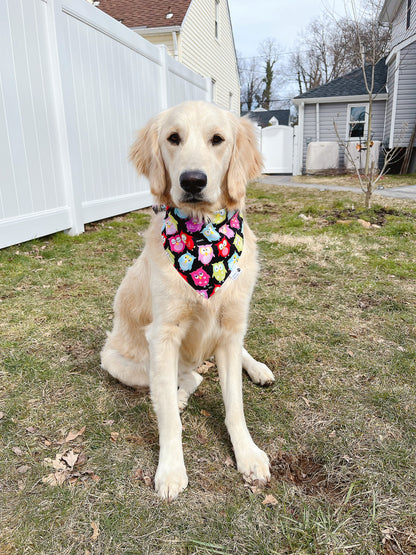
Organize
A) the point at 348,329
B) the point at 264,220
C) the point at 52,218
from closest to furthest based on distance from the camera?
the point at 348,329
the point at 52,218
the point at 264,220

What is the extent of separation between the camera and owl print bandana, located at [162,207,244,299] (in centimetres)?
173

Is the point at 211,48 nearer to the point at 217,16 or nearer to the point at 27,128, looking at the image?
the point at 217,16

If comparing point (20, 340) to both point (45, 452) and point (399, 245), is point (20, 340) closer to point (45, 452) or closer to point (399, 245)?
point (45, 452)

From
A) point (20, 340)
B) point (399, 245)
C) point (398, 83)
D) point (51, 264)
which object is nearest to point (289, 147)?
point (398, 83)

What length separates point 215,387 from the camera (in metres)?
2.37

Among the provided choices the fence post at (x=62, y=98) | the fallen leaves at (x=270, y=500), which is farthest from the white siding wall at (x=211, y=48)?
the fallen leaves at (x=270, y=500)

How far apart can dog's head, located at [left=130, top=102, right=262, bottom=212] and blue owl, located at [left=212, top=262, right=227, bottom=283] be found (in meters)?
0.27

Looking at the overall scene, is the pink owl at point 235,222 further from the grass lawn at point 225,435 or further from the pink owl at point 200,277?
the grass lawn at point 225,435

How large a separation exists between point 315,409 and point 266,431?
0.33 m

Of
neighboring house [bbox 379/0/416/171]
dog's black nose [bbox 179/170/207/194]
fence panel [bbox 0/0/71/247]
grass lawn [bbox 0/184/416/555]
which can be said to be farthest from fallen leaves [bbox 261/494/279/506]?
neighboring house [bbox 379/0/416/171]

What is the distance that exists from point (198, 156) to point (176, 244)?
40 centimetres

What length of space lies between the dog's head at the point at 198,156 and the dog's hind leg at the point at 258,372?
1013mm

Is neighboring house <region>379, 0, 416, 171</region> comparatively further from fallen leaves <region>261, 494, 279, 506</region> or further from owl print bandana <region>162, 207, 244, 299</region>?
fallen leaves <region>261, 494, 279, 506</region>

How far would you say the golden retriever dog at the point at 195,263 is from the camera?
5.51ft
